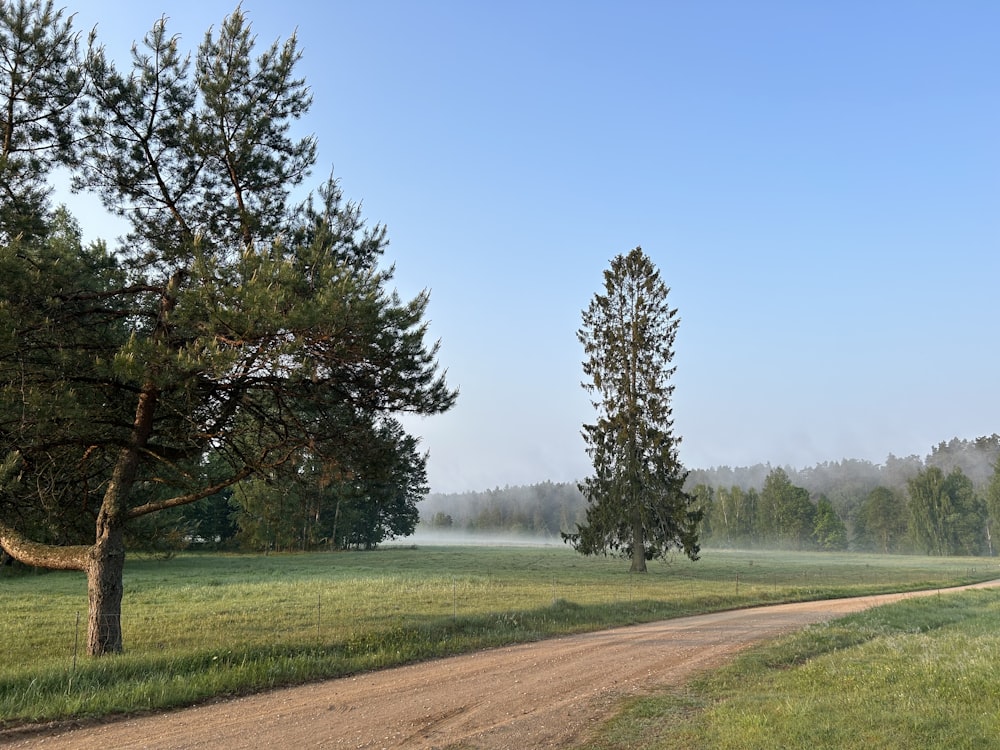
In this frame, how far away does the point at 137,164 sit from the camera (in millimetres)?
12828

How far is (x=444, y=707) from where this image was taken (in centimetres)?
871

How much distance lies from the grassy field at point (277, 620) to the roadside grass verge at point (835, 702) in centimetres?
578

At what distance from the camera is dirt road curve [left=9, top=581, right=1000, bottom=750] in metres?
7.29

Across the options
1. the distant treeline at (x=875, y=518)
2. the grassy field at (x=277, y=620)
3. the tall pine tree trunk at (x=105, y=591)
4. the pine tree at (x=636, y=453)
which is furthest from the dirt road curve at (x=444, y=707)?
the distant treeline at (x=875, y=518)

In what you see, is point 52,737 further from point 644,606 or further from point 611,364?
point 611,364

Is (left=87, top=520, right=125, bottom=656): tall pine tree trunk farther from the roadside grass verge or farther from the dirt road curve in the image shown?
the roadside grass verge

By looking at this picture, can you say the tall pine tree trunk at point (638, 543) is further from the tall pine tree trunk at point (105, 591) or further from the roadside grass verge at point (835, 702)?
the tall pine tree trunk at point (105, 591)

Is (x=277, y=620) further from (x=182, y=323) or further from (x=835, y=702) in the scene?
(x=835, y=702)

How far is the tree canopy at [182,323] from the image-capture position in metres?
10.2

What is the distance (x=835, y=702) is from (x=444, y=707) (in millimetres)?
5308

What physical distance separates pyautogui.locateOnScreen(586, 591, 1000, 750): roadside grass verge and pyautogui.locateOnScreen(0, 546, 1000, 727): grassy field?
5777mm

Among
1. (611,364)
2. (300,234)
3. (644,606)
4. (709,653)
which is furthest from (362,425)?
(611,364)

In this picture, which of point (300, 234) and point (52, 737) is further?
point (300, 234)

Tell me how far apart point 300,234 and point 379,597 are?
16.6 m
